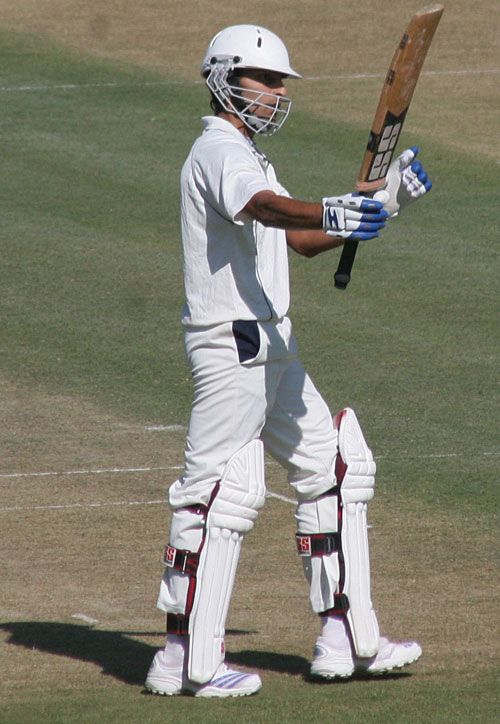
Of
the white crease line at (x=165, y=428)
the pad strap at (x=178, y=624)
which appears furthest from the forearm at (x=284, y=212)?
the white crease line at (x=165, y=428)

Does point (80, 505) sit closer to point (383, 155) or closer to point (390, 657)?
point (390, 657)

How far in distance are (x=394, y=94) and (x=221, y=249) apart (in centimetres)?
90

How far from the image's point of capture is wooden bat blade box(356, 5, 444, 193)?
6.12 meters

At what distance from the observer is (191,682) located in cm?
588

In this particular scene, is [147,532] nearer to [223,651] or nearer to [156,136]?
[223,651]

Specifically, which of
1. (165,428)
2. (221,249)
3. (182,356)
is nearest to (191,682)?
(221,249)

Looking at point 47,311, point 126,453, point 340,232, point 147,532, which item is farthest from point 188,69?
point 340,232

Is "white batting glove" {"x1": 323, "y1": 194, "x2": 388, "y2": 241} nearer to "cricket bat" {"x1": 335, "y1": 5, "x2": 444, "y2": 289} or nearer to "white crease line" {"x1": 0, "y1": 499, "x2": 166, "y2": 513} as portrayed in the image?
"cricket bat" {"x1": 335, "y1": 5, "x2": 444, "y2": 289}

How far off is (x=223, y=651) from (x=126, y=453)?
3.66 metres

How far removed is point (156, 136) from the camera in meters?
17.7

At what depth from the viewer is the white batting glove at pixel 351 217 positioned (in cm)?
557

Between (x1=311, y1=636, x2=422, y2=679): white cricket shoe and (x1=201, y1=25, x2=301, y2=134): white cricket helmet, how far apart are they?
191 centimetres

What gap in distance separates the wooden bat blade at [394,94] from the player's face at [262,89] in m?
0.38

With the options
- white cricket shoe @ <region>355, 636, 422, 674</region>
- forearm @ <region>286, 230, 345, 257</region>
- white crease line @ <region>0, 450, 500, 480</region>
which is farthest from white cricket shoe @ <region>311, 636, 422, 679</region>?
white crease line @ <region>0, 450, 500, 480</region>
